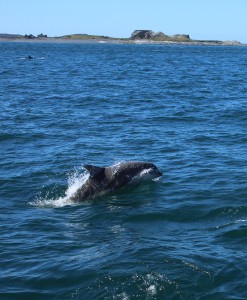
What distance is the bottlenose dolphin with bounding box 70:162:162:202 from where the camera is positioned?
18.9 m

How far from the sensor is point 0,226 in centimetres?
1611

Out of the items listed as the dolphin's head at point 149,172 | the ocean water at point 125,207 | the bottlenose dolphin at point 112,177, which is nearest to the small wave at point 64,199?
the ocean water at point 125,207

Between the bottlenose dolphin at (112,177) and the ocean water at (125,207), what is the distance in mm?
379

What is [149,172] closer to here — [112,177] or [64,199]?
[112,177]

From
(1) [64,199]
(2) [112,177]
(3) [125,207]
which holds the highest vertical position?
(2) [112,177]

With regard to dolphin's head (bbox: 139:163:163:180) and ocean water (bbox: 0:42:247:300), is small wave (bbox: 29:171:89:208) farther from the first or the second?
dolphin's head (bbox: 139:163:163:180)

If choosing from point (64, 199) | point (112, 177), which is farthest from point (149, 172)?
point (64, 199)

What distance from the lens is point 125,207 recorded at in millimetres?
17641

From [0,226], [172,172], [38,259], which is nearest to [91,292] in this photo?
[38,259]

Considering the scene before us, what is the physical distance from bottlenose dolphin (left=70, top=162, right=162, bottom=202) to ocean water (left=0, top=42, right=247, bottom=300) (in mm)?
379

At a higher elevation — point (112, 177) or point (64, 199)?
point (112, 177)

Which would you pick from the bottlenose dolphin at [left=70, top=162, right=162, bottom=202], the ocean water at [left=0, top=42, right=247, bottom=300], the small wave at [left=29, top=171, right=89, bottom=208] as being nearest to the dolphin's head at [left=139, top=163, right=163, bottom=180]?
the bottlenose dolphin at [left=70, top=162, right=162, bottom=202]

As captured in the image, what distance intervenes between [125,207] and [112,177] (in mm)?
2030

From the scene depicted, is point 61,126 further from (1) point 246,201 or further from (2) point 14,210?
(1) point 246,201
